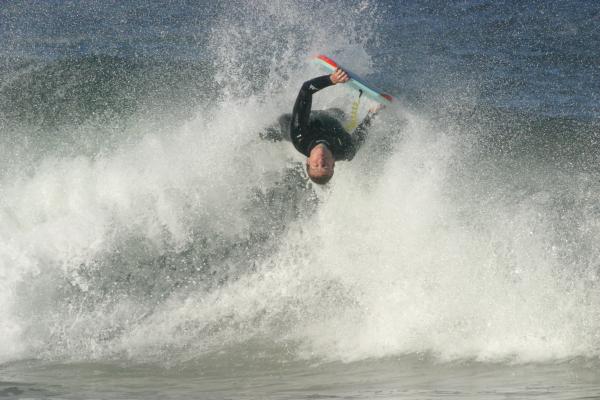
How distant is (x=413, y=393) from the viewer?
5.31 meters

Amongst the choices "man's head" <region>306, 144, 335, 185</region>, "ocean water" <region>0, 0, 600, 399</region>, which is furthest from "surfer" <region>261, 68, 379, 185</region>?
"ocean water" <region>0, 0, 600, 399</region>

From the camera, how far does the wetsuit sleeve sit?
22.3 feet

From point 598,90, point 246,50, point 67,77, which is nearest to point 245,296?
point 246,50

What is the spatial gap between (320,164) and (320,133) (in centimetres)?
58

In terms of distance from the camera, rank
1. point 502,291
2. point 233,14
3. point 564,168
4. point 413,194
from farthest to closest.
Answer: point 233,14
point 564,168
point 413,194
point 502,291

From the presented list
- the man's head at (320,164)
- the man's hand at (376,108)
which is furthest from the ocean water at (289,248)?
the man's head at (320,164)

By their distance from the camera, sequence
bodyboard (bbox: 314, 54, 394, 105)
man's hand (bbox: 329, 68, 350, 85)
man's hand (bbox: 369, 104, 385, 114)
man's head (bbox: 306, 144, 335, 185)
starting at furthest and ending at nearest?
1. man's hand (bbox: 369, 104, 385, 114)
2. bodyboard (bbox: 314, 54, 394, 105)
3. man's hand (bbox: 329, 68, 350, 85)
4. man's head (bbox: 306, 144, 335, 185)

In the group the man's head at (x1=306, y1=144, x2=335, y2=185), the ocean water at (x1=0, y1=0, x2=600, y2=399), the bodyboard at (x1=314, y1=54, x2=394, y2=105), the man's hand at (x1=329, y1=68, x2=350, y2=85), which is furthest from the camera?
the bodyboard at (x1=314, y1=54, x2=394, y2=105)

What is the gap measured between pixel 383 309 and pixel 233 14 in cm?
968

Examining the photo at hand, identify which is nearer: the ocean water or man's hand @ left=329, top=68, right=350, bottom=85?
the ocean water

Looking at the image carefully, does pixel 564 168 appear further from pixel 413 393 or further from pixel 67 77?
pixel 67 77

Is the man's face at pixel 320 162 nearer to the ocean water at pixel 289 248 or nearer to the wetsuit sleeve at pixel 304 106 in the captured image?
→ the wetsuit sleeve at pixel 304 106

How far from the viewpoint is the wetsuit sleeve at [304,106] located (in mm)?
6809

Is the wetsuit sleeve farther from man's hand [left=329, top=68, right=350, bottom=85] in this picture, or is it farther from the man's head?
the man's head
